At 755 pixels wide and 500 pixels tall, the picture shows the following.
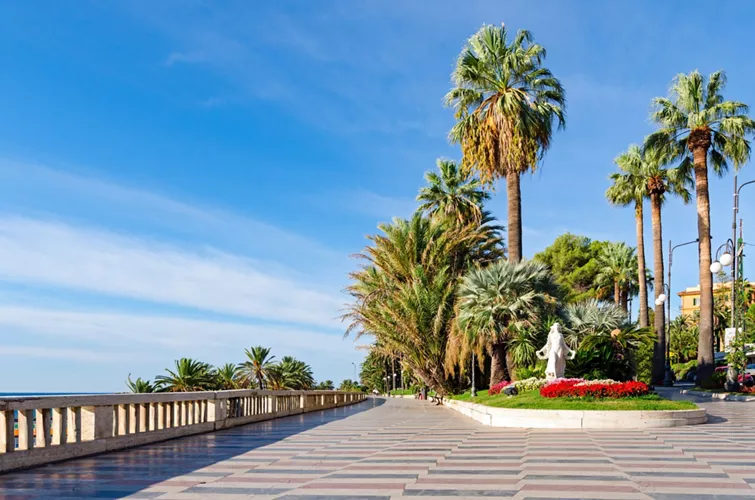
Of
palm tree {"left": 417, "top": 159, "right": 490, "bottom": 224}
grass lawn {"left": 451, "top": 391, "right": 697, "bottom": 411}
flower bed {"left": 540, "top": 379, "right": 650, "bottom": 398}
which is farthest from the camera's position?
palm tree {"left": 417, "top": 159, "right": 490, "bottom": 224}

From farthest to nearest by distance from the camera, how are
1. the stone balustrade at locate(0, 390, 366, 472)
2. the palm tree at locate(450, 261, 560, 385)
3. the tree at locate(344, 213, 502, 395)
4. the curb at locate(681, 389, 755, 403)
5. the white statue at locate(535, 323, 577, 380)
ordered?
the tree at locate(344, 213, 502, 395)
the curb at locate(681, 389, 755, 403)
the palm tree at locate(450, 261, 560, 385)
the white statue at locate(535, 323, 577, 380)
the stone balustrade at locate(0, 390, 366, 472)

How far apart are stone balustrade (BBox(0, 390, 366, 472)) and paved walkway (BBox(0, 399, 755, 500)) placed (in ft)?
1.29

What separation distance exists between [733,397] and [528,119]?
14.5 metres

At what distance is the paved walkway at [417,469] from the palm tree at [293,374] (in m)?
47.3

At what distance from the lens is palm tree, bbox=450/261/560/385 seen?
26250mm

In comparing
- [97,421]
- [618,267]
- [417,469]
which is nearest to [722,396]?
[417,469]

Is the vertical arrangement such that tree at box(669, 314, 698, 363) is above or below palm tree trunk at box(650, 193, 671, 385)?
below

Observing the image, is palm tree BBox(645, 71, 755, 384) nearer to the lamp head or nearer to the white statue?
the lamp head

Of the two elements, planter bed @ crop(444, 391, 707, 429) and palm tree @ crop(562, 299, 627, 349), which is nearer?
planter bed @ crop(444, 391, 707, 429)

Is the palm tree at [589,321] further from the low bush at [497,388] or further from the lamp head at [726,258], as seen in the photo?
the lamp head at [726,258]

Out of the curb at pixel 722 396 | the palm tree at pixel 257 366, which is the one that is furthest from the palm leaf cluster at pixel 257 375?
the curb at pixel 722 396

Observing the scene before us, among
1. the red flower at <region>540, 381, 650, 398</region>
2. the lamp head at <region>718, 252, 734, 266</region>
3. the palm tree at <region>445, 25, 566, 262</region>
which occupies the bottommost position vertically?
the red flower at <region>540, 381, 650, 398</region>

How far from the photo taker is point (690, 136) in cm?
3550

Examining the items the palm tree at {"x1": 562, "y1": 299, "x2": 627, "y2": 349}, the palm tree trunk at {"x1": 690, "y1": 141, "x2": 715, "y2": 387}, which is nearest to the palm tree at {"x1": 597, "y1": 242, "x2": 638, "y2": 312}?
the palm tree trunk at {"x1": 690, "y1": 141, "x2": 715, "y2": 387}
